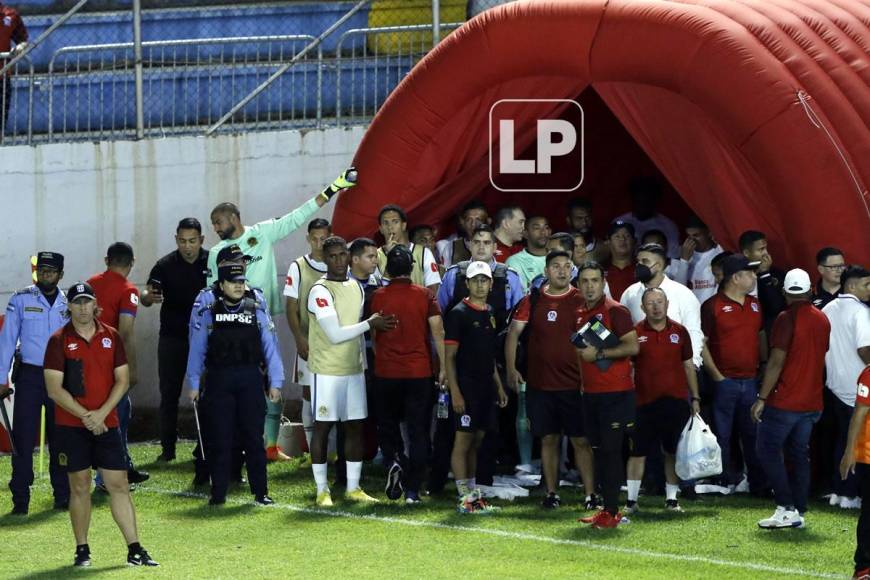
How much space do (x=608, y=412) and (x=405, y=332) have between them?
1537 mm

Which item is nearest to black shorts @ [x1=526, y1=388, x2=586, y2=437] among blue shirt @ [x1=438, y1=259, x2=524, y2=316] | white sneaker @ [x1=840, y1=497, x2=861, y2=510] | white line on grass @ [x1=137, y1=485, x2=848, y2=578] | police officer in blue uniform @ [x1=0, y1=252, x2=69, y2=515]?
blue shirt @ [x1=438, y1=259, x2=524, y2=316]

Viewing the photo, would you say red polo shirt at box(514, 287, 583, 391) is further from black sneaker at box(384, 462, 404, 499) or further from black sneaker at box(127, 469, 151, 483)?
black sneaker at box(127, 469, 151, 483)

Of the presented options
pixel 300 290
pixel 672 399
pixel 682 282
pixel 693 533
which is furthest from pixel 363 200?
pixel 693 533

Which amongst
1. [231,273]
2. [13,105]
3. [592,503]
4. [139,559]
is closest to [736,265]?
[592,503]

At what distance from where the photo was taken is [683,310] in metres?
11.7

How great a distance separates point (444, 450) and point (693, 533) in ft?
6.44

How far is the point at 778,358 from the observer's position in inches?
414

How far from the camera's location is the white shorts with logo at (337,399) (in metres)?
11.6

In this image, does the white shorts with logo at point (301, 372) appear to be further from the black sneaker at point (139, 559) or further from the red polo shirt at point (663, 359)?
the black sneaker at point (139, 559)

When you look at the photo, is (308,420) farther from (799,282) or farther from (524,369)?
(799,282)

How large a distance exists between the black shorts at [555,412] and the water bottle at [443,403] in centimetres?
53

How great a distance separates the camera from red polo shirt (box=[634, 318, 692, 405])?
1129 centimetres

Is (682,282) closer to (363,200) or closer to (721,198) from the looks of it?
(721,198)

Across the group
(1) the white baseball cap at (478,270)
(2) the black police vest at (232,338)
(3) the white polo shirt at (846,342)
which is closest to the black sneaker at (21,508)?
(2) the black police vest at (232,338)
